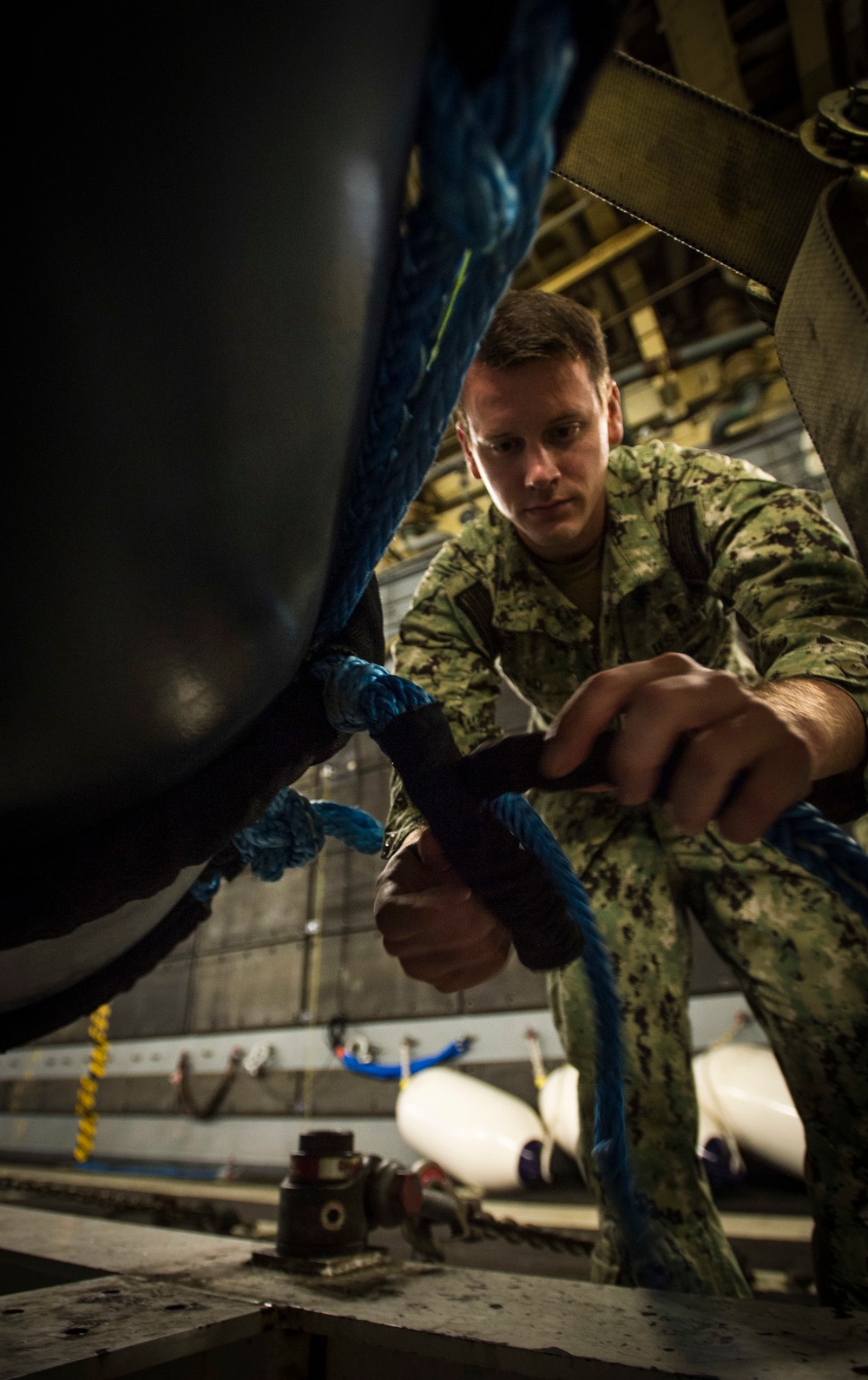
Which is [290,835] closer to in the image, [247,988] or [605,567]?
[605,567]

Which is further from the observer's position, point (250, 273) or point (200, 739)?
point (200, 739)

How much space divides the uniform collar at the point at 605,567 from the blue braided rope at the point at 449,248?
0.65 metres

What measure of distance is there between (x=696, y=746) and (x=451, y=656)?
0.66 meters

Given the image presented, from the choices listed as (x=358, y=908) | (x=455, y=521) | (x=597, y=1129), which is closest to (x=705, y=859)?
(x=597, y=1129)

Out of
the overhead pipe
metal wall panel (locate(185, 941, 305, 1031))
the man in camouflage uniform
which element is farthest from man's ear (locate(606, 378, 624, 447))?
metal wall panel (locate(185, 941, 305, 1031))

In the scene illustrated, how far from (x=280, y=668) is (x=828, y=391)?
1.66 feet

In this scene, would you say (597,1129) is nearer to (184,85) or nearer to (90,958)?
(90,958)

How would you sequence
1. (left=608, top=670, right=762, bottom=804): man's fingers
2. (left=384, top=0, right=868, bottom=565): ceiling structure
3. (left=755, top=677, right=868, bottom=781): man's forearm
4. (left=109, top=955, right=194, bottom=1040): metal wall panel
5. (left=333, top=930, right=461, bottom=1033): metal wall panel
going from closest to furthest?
(left=608, top=670, right=762, bottom=804): man's fingers < (left=755, top=677, right=868, bottom=781): man's forearm < (left=384, top=0, right=868, bottom=565): ceiling structure < (left=333, top=930, right=461, bottom=1033): metal wall panel < (left=109, top=955, right=194, bottom=1040): metal wall panel

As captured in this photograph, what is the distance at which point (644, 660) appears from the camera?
2.12 ft

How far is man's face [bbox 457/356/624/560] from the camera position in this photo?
94 cm

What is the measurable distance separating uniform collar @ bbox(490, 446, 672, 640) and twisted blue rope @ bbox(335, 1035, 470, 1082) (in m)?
2.09

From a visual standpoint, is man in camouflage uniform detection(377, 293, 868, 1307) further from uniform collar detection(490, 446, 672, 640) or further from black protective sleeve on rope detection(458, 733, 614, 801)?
black protective sleeve on rope detection(458, 733, 614, 801)

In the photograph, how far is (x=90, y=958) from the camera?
1.95 ft

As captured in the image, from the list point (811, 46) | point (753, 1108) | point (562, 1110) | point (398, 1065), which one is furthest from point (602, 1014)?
point (811, 46)
